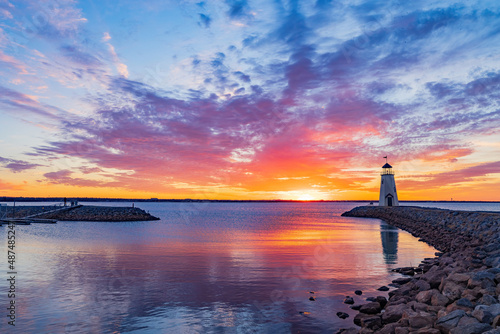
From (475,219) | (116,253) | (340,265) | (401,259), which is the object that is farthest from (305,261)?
(475,219)

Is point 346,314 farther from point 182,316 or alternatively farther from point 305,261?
point 305,261

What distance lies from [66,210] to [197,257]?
2049 inches

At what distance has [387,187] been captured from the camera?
236ft

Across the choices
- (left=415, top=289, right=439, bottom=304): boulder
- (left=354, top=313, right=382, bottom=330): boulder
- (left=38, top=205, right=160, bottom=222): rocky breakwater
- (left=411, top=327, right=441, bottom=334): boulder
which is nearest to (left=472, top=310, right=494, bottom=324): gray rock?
(left=411, top=327, right=441, bottom=334): boulder

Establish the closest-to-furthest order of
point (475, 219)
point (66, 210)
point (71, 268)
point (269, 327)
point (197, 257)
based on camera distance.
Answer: point (269, 327), point (71, 268), point (197, 257), point (475, 219), point (66, 210)

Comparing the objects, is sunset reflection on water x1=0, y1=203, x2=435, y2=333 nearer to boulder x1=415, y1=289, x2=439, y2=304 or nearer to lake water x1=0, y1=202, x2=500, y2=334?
lake water x1=0, y1=202, x2=500, y2=334

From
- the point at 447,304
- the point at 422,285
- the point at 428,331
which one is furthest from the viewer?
the point at 422,285

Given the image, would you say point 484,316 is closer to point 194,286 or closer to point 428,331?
point 428,331

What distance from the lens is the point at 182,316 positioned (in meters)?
11.5

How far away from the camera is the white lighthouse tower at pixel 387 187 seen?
7019 cm

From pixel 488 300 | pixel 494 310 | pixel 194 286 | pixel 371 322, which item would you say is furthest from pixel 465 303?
pixel 194 286

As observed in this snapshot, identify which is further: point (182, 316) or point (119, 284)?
point (119, 284)

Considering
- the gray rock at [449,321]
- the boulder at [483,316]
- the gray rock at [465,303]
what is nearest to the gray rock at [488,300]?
the gray rock at [465,303]

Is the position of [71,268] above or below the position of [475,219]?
below
